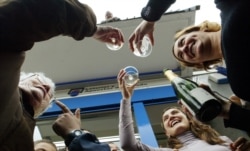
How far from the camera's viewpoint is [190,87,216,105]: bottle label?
0.73 metres

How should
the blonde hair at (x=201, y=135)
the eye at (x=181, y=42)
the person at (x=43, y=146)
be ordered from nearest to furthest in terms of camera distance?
1. the eye at (x=181, y=42)
2. the person at (x=43, y=146)
3. the blonde hair at (x=201, y=135)

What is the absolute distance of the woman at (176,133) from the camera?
1364mm

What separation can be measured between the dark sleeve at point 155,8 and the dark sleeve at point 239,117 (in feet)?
1.46

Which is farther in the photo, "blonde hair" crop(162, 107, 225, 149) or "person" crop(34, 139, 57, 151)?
"blonde hair" crop(162, 107, 225, 149)

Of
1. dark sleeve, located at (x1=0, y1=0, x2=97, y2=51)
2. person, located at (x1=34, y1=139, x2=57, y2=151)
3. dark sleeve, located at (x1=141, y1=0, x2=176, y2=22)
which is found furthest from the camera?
person, located at (x1=34, y1=139, x2=57, y2=151)

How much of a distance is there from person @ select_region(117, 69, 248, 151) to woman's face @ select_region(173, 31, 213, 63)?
357mm

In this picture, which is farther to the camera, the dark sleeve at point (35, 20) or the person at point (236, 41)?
the person at point (236, 41)

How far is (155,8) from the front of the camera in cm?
101

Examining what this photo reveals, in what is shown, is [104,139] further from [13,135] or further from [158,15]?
[13,135]

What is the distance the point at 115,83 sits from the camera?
8.55 feet

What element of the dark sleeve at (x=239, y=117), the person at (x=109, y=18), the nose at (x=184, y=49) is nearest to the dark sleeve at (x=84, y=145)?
the dark sleeve at (x=239, y=117)

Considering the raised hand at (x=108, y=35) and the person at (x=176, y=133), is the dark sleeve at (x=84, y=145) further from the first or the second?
the person at (x=176, y=133)

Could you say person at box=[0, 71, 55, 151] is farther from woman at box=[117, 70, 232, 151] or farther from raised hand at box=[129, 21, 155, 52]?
woman at box=[117, 70, 232, 151]

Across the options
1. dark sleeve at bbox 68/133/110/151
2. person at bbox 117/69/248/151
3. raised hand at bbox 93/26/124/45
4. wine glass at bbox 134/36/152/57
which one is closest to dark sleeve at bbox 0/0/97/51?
raised hand at bbox 93/26/124/45
